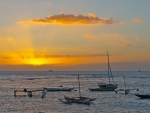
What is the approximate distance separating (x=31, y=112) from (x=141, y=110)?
56.6 ft

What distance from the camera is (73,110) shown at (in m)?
45.4

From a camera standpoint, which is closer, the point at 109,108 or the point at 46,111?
the point at 46,111

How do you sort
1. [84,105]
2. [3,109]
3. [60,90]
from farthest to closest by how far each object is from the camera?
[60,90] → [84,105] → [3,109]

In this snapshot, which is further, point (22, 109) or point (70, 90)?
point (70, 90)

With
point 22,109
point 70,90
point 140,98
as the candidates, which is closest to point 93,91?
point 70,90

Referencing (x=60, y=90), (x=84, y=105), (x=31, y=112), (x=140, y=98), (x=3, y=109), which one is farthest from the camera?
(x=60, y=90)

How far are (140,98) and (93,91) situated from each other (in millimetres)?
21459

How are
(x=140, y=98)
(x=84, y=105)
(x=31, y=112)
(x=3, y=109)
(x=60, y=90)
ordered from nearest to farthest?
(x=31, y=112)
(x=3, y=109)
(x=84, y=105)
(x=140, y=98)
(x=60, y=90)

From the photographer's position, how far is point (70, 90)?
8150 centimetres

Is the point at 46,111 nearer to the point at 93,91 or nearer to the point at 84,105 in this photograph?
the point at 84,105

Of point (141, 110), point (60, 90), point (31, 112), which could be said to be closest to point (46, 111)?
point (31, 112)

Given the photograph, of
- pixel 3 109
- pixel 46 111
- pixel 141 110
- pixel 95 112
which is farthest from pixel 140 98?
pixel 3 109

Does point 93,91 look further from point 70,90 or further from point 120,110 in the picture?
point 120,110

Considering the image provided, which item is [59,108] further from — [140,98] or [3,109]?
[140,98]
